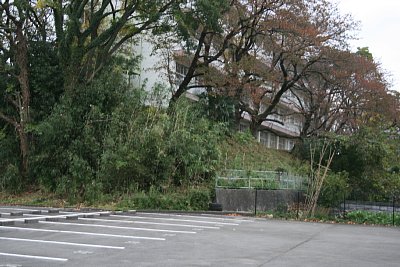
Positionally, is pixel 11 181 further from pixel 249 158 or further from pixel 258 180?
pixel 249 158

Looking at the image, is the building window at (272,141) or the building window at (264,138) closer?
the building window at (264,138)

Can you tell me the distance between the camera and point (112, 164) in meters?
20.1

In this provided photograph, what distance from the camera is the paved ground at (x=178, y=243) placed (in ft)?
26.9

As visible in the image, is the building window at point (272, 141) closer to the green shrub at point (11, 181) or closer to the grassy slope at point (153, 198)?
the grassy slope at point (153, 198)

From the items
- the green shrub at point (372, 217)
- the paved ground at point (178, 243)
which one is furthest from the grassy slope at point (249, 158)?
the paved ground at point (178, 243)

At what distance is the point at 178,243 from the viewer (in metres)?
10.3

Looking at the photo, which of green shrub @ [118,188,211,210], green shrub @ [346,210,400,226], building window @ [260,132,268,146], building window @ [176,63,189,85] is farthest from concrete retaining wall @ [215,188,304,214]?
building window @ [260,132,268,146]

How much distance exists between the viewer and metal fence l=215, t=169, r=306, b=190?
821 inches

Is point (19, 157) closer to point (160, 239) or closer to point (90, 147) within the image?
point (90, 147)

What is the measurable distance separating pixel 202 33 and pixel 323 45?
7445mm

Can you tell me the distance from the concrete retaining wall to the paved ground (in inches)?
186

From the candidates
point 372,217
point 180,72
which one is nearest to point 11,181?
point 180,72

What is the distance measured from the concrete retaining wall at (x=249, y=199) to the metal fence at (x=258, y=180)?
0.43 meters

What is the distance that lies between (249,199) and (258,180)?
129 centimetres
